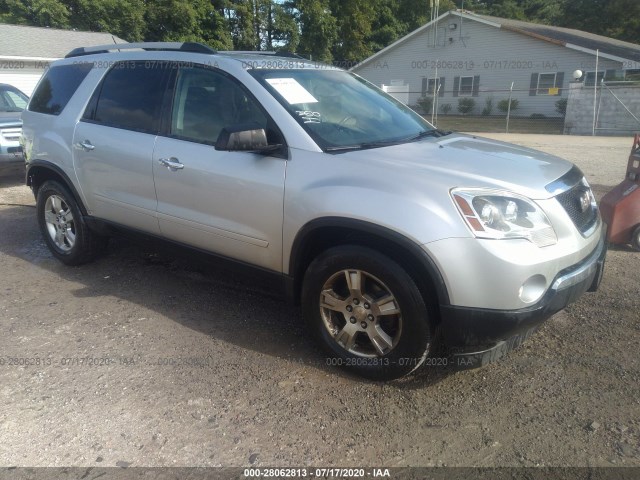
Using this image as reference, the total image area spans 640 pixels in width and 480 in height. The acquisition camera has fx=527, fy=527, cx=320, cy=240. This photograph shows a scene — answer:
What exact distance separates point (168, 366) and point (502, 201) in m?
2.28

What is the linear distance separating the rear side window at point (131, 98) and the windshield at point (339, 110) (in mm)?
961

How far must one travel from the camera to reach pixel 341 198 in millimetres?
2994

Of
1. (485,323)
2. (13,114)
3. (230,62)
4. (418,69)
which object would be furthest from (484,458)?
(418,69)

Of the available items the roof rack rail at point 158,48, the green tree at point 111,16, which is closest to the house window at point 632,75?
the roof rack rail at point 158,48

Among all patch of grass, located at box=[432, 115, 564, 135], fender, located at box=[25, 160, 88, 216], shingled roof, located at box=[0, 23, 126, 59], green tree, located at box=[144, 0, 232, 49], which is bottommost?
patch of grass, located at box=[432, 115, 564, 135]

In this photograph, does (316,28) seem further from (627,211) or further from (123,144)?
(123,144)

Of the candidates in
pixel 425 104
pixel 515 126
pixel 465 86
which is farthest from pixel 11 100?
pixel 465 86

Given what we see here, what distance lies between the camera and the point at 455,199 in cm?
274

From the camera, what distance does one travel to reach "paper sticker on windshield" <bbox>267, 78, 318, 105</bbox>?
3539 millimetres

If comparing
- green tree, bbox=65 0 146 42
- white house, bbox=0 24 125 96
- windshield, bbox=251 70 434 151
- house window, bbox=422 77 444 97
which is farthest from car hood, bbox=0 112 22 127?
green tree, bbox=65 0 146 42

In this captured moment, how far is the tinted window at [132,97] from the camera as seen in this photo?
4.12 m

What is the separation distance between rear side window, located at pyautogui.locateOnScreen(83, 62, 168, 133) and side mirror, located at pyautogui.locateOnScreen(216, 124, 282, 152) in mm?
1086

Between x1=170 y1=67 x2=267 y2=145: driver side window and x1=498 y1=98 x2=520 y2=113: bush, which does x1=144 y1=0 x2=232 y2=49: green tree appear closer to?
x1=498 y1=98 x2=520 y2=113: bush

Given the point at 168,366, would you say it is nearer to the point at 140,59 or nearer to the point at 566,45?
the point at 140,59
